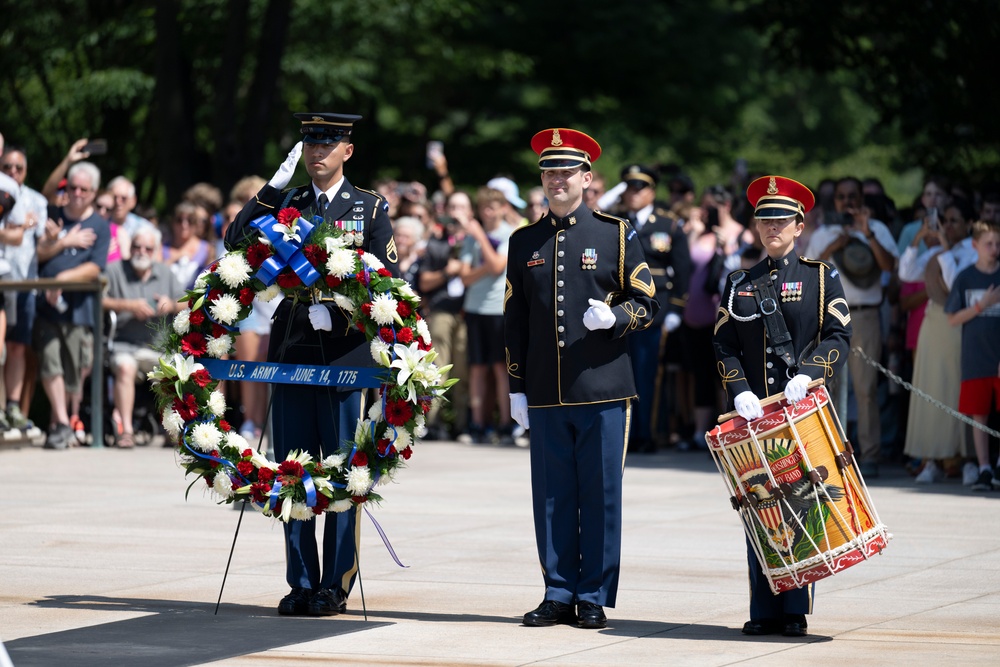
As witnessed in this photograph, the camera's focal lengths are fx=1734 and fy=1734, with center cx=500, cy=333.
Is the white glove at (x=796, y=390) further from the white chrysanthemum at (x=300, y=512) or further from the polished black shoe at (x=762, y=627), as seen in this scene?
the white chrysanthemum at (x=300, y=512)

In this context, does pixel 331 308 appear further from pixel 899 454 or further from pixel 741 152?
pixel 741 152

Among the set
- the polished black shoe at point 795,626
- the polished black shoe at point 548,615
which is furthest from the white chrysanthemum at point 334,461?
the polished black shoe at point 795,626

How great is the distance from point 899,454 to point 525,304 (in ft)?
26.3

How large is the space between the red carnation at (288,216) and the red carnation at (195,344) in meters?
0.69

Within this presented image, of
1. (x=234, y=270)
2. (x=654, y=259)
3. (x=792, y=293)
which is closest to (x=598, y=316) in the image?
(x=792, y=293)

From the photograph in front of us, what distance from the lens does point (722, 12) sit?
32.2m

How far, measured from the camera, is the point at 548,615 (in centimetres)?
782

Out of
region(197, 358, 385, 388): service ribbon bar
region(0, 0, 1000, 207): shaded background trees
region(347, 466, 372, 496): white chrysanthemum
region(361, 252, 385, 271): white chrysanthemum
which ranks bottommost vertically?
region(347, 466, 372, 496): white chrysanthemum

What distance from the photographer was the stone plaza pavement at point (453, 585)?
7.23 metres

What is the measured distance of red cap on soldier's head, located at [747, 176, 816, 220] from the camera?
25.9ft

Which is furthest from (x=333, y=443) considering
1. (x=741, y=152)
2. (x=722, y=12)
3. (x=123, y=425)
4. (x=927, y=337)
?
(x=741, y=152)

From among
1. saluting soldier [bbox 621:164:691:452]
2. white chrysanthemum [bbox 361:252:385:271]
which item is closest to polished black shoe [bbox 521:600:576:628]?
white chrysanthemum [bbox 361:252:385:271]

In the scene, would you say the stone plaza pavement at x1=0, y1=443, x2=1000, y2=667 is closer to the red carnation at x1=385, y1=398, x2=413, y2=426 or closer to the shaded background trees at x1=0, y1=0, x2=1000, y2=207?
the red carnation at x1=385, y1=398, x2=413, y2=426

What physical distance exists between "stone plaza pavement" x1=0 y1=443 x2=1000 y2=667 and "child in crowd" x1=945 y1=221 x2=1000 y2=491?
0.44m
